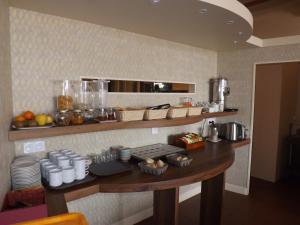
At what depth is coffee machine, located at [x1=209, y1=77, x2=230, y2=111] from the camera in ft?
11.6

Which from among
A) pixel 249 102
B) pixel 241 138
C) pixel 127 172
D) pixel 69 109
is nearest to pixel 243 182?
pixel 241 138

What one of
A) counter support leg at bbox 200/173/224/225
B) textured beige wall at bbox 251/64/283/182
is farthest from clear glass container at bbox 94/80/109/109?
textured beige wall at bbox 251/64/283/182

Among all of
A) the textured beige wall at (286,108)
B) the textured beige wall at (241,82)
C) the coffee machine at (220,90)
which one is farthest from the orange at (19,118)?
the textured beige wall at (286,108)

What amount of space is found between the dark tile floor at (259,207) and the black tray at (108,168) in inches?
42.6

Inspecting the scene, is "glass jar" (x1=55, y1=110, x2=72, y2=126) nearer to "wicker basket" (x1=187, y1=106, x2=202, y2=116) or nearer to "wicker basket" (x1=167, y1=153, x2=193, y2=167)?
"wicker basket" (x1=167, y1=153, x2=193, y2=167)

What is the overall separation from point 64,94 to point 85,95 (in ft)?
0.63

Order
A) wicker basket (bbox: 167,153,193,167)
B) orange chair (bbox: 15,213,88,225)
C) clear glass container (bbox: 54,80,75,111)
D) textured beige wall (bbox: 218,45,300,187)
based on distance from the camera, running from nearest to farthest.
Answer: orange chair (bbox: 15,213,88,225)
clear glass container (bbox: 54,80,75,111)
wicker basket (bbox: 167,153,193,167)
textured beige wall (bbox: 218,45,300,187)

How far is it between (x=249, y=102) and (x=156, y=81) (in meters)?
1.59

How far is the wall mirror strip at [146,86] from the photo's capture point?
240 cm

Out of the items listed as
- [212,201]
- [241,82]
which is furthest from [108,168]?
[241,82]

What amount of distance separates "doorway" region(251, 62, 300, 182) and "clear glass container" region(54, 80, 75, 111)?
3.27 m

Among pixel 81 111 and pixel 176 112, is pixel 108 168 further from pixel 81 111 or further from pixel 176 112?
pixel 176 112

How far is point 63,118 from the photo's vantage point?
5.92 feet

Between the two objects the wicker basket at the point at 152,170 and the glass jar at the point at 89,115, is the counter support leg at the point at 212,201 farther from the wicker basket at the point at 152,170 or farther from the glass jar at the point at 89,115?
the glass jar at the point at 89,115
